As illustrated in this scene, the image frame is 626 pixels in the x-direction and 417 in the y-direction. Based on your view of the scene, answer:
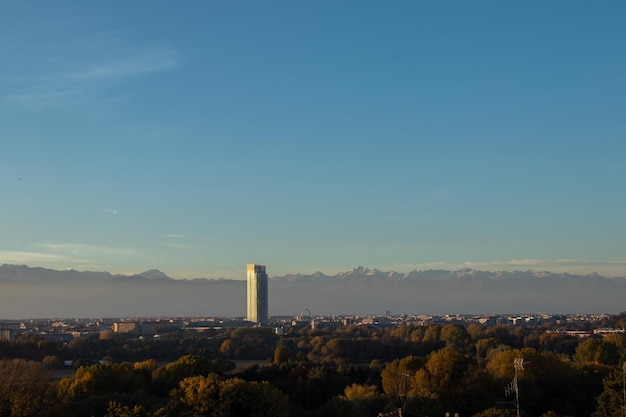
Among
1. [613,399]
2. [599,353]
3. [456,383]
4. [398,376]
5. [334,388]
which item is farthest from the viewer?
[599,353]

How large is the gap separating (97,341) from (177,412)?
283 ft

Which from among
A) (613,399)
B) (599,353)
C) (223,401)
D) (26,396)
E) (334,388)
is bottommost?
(334,388)

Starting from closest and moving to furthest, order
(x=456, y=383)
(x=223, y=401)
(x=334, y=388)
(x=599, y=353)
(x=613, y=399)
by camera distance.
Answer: (x=223, y=401) < (x=613, y=399) < (x=456, y=383) < (x=334, y=388) < (x=599, y=353)

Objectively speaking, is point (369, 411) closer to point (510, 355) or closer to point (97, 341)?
point (510, 355)

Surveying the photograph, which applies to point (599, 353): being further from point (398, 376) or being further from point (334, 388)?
point (334, 388)

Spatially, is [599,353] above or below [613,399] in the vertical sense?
below

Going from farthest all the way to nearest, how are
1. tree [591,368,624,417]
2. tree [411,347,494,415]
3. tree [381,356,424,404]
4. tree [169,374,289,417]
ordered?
tree [381,356,424,404]
tree [411,347,494,415]
tree [591,368,624,417]
tree [169,374,289,417]

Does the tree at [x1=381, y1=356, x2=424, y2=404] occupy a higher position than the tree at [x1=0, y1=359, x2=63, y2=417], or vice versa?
the tree at [x1=0, y1=359, x2=63, y2=417]

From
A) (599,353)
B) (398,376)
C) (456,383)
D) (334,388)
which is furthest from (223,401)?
(599,353)

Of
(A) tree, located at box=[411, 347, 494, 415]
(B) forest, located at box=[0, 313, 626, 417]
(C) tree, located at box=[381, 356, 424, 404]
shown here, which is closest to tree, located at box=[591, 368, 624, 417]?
(B) forest, located at box=[0, 313, 626, 417]

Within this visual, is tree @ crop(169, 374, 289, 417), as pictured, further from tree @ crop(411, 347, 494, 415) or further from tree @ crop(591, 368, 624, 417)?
tree @ crop(591, 368, 624, 417)

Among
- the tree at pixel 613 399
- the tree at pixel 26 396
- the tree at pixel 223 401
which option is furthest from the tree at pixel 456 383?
the tree at pixel 26 396

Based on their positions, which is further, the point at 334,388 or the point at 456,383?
the point at 334,388

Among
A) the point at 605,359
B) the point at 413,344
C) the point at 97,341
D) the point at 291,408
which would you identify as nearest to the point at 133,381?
the point at 291,408
